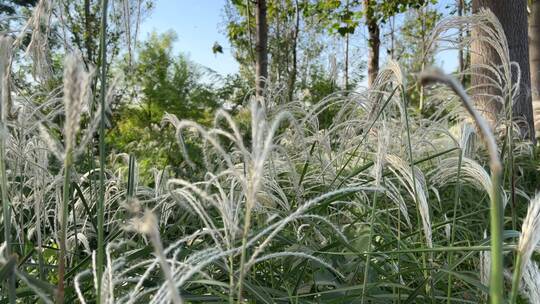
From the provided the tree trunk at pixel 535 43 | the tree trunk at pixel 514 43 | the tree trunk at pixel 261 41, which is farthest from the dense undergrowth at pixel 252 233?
the tree trunk at pixel 535 43

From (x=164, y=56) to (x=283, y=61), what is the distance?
2.08 meters

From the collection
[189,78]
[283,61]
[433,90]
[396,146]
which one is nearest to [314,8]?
[189,78]

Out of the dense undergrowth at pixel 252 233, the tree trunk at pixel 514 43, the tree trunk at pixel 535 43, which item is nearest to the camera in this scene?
the dense undergrowth at pixel 252 233

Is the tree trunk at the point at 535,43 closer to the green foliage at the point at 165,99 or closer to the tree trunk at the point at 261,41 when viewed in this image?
the tree trunk at the point at 261,41

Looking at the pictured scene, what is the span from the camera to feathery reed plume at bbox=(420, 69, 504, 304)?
25cm

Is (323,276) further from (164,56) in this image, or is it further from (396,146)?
(164,56)

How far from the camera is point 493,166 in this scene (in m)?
0.28

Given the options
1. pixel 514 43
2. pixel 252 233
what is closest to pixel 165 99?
pixel 514 43

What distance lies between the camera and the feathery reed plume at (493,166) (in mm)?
246

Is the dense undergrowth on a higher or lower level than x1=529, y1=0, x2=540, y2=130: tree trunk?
lower

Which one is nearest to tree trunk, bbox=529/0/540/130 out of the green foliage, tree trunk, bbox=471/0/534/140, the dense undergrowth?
tree trunk, bbox=471/0/534/140

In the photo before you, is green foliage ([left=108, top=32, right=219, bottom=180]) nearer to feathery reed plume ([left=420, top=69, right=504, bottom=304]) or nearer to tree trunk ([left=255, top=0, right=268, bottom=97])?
tree trunk ([left=255, top=0, right=268, bottom=97])

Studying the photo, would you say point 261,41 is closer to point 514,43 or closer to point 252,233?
point 514,43

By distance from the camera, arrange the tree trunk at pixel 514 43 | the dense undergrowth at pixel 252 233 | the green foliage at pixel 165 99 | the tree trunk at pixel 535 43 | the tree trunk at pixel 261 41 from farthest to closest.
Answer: the green foliage at pixel 165 99 → the tree trunk at pixel 535 43 → the tree trunk at pixel 261 41 → the tree trunk at pixel 514 43 → the dense undergrowth at pixel 252 233
